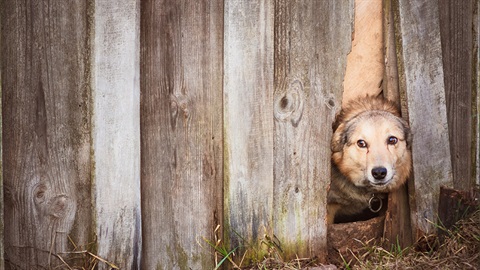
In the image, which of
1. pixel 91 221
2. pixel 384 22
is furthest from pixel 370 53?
pixel 91 221

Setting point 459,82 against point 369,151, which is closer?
point 459,82

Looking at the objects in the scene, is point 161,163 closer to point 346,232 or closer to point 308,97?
point 308,97

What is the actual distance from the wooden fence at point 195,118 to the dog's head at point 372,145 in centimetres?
17

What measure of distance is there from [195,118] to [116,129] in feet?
1.64

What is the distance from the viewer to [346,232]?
429 cm

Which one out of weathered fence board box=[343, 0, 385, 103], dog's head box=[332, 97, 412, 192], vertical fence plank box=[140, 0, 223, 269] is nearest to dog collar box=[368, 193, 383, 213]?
dog's head box=[332, 97, 412, 192]

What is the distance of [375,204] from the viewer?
16.0 feet

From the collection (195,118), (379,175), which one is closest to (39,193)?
(195,118)

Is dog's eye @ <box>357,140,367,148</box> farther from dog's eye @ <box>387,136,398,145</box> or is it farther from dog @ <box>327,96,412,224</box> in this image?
dog's eye @ <box>387,136,398,145</box>

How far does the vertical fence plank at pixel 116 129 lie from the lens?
3527mm

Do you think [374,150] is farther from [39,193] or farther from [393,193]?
[39,193]

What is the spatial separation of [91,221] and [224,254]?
84cm

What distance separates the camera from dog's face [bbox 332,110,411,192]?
4.29 metres

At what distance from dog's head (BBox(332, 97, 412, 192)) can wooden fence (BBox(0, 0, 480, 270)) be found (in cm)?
17
